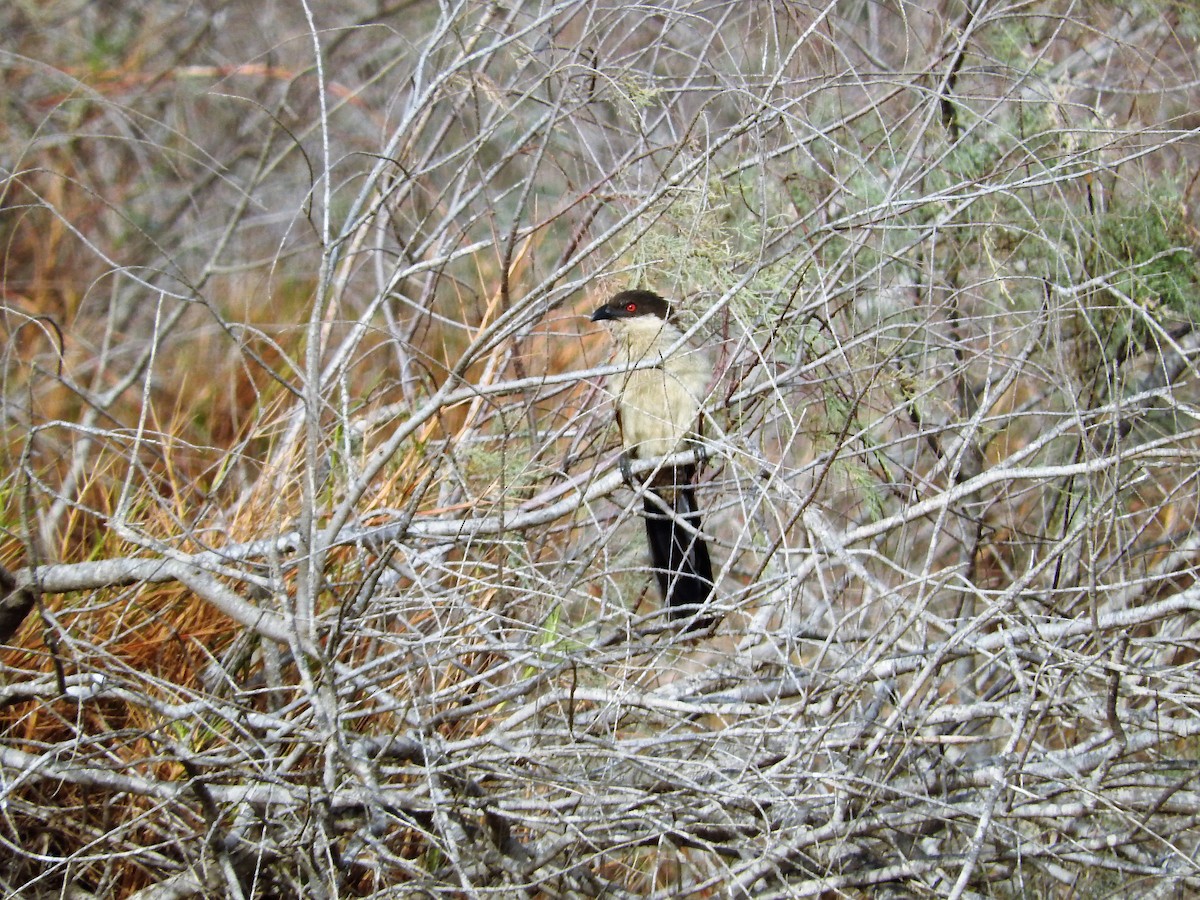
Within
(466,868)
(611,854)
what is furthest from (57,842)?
(611,854)

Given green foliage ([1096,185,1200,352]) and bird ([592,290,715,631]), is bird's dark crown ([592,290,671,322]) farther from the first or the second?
green foliage ([1096,185,1200,352])

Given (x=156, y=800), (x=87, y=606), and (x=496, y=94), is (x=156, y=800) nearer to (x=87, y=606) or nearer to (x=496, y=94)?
(x=87, y=606)

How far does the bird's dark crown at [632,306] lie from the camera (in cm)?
388

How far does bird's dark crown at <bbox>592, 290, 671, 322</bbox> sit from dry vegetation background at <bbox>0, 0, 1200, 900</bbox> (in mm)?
77

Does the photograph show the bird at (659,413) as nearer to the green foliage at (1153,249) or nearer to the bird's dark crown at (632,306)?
the bird's dark crown at (632,306)

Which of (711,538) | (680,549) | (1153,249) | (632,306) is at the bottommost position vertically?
(680,549)

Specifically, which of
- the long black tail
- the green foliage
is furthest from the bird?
the green foliage

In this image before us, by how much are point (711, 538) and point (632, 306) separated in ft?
3.14

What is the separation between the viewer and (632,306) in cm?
399

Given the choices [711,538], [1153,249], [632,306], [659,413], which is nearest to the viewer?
[711,538]

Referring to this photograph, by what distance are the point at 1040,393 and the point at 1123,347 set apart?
0.34 metres

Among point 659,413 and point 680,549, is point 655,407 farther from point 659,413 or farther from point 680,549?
point 680,549

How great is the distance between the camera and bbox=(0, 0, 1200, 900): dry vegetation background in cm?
267

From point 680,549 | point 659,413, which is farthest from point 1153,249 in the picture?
point 680,549
